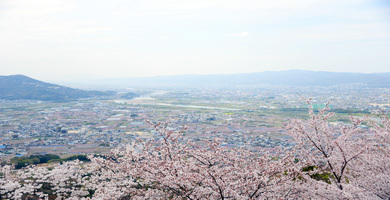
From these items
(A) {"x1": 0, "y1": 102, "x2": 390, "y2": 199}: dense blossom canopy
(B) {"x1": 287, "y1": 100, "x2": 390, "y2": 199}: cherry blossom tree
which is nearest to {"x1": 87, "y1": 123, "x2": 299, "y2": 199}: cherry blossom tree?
(A) {"x1": 0, "y1": 102, "x2": 390, "y2": 199}: dense blossom canopy

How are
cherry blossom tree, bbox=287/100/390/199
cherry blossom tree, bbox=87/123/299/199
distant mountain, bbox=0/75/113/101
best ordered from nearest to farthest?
cherry blossom tree, bbox=87/123/299/199 < cherry blossom tree, bbox=287/100/390/199 < distant mountain, bbox=0/75/113/101

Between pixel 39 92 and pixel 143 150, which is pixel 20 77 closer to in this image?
pixel 39 92

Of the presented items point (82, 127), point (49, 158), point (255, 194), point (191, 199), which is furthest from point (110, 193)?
point (82, 127)

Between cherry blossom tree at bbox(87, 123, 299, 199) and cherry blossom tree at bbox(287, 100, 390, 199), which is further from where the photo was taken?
cherry blossom tree at bbox(287, 100, 390, 199)

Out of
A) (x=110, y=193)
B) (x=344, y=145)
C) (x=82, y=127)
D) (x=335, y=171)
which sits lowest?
(x=82, y=127)

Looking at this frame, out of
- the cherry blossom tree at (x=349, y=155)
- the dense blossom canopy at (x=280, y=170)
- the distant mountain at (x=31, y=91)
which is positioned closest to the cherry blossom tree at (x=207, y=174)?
the dense blossom canopy at (x=280, y=170)

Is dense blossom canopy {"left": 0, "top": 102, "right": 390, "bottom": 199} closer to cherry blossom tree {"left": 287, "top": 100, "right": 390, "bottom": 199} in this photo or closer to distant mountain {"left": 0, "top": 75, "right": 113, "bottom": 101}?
cherry blossom tree {"left": 287, "top": 100, "right": 390, "bottom": 199}

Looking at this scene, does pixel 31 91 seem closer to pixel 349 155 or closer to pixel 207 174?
pixel 207 174

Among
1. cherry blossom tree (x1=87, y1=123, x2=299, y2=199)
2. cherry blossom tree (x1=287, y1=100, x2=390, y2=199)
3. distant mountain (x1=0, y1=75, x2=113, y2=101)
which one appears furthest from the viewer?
distant mountain (x1=0, y1=75, x2=113, y2=101)
